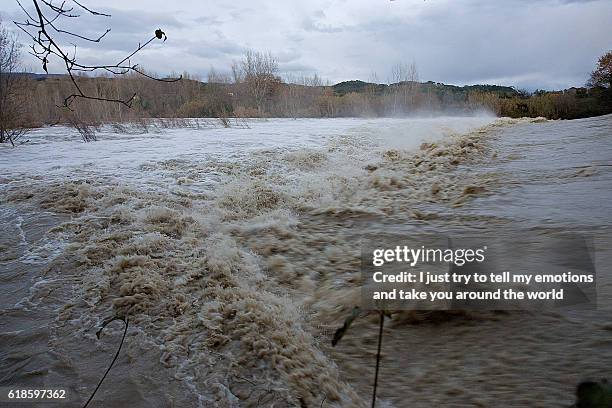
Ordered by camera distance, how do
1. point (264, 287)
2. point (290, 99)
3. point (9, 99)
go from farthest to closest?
point (290, 99), point (9, 99), point (264, 287)

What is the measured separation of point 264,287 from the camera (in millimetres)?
3145

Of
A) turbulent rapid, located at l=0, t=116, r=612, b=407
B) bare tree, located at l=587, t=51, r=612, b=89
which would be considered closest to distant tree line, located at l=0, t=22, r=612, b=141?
bare tree, located at l=587, t=51, r=612, b=89

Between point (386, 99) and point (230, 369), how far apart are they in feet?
97.0

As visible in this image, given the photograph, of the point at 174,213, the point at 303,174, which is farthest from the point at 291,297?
the point at 303,174

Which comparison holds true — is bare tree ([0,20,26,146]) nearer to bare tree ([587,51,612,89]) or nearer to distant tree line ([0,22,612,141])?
distant tree line ([0,22,612,141])

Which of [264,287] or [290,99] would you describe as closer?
[264,287]

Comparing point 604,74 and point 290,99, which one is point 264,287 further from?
point 290,99

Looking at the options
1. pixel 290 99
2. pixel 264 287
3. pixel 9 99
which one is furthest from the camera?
pixel 290 99

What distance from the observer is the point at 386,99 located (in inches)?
1180

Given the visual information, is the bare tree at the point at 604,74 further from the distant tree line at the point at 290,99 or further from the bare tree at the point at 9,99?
the bare tree at the point at 9,99

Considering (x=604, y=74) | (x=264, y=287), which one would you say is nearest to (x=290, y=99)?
(x=604, y=74)

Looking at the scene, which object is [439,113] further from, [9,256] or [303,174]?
[9,256]

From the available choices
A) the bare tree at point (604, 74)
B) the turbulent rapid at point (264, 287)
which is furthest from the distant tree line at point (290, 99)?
the turbulent rapid at point (264, 287)

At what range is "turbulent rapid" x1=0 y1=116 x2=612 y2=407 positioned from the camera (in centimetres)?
201
